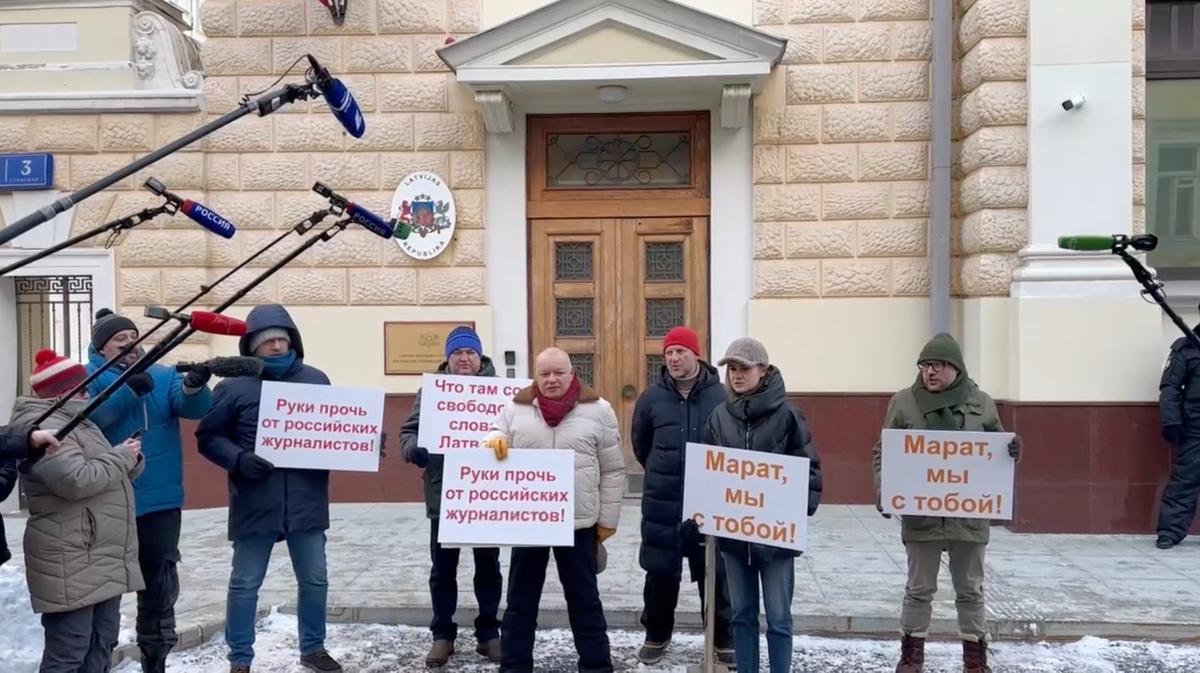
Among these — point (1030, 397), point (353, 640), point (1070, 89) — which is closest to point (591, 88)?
point (1070, 89)

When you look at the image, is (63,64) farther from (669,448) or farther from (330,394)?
(669,448)

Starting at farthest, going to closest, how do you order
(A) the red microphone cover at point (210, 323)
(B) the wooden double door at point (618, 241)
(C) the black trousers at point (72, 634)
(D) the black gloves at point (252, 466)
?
(B) the wooden double door at point (618, 241)
(D) the black gloves at point (252, 466)
(C) the black trousers at point (72, 634)
(A) the red microphone cover at point (210, 323)

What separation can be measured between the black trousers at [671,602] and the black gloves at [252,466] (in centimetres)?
209

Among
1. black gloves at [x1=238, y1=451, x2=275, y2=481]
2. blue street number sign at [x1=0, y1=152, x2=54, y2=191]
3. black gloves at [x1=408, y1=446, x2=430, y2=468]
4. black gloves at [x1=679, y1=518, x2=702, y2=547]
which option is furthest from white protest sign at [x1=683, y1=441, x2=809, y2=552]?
blue street number sign at [x1=0, y1=152, x2=54, y2=191]

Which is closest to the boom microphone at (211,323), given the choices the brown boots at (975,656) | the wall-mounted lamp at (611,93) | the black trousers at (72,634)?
the black trousers at (72,634)

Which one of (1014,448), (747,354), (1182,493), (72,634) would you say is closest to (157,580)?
(72,634)

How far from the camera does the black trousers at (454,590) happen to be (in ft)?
17.5

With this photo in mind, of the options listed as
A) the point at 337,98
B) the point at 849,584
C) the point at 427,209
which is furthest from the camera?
the point at 427,209

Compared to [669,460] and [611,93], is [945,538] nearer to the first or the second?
[669,460]

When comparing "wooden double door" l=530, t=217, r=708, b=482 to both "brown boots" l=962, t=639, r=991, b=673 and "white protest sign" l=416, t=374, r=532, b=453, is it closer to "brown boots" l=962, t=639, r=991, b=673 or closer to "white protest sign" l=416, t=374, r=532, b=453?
"white protest sign" l=416, t=374, r=532, b=453

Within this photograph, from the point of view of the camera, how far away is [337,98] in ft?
13.2

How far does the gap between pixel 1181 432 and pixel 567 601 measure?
5.30m

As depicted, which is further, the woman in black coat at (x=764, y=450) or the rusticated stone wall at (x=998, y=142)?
the rusticated stone wall at (x=998, y=142)

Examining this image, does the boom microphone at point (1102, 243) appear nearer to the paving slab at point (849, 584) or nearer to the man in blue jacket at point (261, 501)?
the paving slab at point (849, 584)
